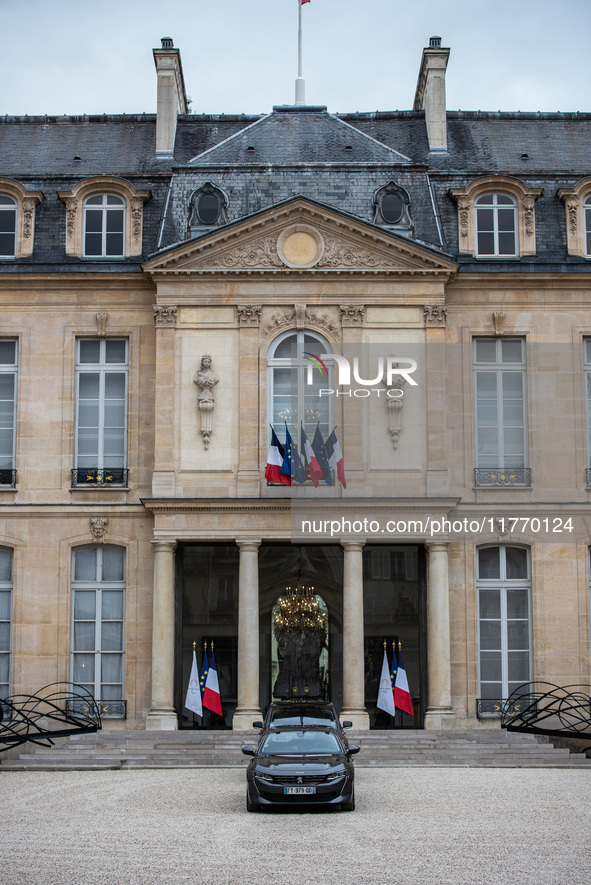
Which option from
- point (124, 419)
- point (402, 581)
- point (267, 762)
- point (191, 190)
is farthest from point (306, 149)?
point (267, 762)

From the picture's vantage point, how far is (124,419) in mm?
26188

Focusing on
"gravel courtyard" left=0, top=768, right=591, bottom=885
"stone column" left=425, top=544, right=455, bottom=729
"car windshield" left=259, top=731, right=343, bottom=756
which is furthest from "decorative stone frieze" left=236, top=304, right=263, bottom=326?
"car windshield" left=259, top=731, right=343, bottom=756

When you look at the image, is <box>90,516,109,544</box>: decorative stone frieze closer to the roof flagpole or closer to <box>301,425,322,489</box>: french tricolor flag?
<box>301,425,322,489</box>: french tricolor flag

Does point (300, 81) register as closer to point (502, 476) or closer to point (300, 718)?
point (502, 476)

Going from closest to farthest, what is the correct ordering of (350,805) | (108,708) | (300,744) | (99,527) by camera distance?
(350,805) < (300,744) < (108,708) < (99,527)

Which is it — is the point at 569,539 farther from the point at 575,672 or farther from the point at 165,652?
the point at 165,652

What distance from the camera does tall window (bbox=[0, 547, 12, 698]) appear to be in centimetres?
2523

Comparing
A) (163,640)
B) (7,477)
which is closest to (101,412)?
(7,477)

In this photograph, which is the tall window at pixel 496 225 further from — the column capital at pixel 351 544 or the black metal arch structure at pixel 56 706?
the black metal arch structure at pixel 56 706

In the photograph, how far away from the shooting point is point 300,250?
25672mm

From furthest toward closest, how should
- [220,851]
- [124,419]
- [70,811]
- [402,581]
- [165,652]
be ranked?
[402,581] < [124,419] < [165,652] < [70,811] < [220,851]

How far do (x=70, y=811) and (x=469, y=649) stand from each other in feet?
36.3

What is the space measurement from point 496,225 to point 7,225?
990 centimetres

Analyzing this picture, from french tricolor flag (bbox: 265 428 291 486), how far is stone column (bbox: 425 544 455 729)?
9.92 ft
